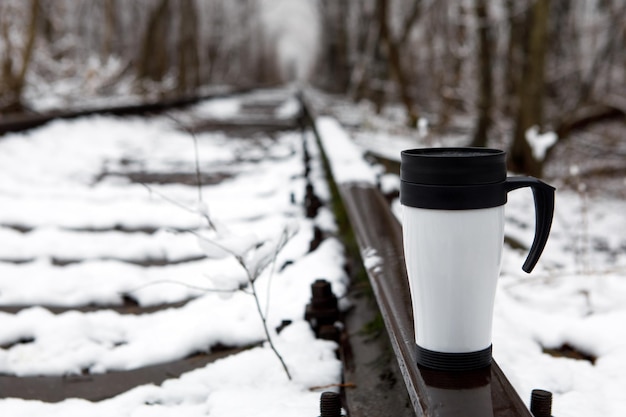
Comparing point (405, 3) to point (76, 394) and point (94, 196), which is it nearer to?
point (94, 196)

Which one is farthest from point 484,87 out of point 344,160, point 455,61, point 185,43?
point 185,43

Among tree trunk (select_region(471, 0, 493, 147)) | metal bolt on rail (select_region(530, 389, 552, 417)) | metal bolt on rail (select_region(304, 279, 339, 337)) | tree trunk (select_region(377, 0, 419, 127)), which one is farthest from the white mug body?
tree trunk (select_region(377, 0, 419, 127))

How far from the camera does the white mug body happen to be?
1.36 meters

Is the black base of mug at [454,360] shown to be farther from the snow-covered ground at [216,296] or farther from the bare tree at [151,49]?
the bare tree at [151,49]

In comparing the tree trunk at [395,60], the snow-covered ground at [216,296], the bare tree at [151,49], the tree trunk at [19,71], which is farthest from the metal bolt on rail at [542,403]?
the bare tree at [151,49]

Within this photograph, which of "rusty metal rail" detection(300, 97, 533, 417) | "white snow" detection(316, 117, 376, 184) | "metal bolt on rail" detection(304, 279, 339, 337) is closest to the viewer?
"rusty metal rail" detection(300, 97, 533, 417)

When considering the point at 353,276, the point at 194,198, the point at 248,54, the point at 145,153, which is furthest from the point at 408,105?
the point at 248,54

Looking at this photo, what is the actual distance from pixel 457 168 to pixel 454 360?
41cm

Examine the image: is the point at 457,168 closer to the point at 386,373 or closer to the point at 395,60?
the point at 386,373

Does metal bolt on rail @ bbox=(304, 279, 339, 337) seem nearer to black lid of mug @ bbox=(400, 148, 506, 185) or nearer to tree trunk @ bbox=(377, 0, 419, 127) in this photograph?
black lid of mug @ bbox=(400, 148, 506, 185)

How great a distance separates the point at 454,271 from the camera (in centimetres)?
137

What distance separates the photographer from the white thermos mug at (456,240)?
1355 millimetres

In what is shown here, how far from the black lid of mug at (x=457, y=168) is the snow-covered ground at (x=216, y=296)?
27.3 inches

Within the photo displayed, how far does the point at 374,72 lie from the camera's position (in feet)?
57.7
